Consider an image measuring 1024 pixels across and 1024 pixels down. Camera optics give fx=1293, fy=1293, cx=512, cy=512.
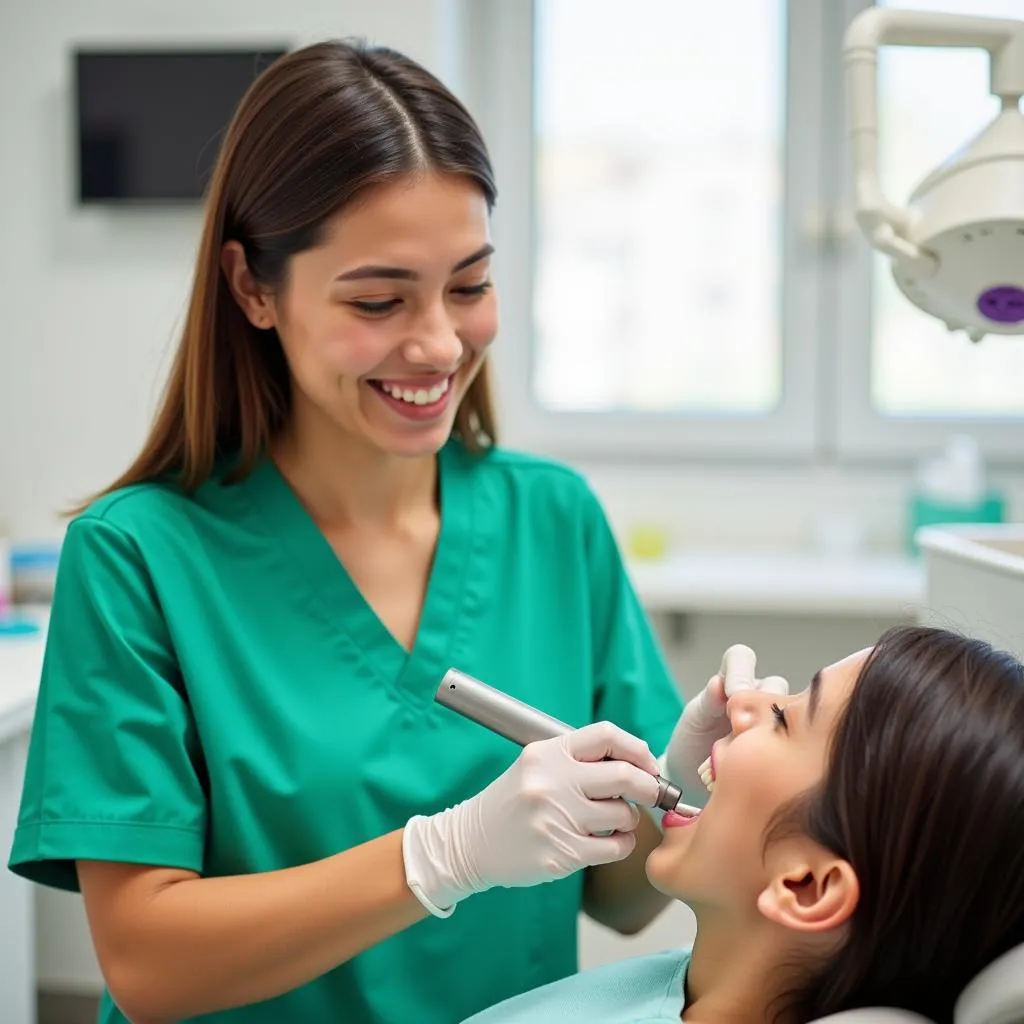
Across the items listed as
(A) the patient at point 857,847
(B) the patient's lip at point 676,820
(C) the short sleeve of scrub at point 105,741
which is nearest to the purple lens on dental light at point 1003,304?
(A) the patient at point 857,847

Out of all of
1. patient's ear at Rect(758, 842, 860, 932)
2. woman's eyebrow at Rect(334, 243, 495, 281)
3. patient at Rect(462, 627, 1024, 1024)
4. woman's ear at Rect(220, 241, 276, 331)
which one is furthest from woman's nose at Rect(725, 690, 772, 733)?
woman's ear at Rect(220, 241, 276, 331)

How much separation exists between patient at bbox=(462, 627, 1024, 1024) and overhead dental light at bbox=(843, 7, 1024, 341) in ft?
0.83

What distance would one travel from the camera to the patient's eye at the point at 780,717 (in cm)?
99

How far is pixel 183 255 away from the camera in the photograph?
2396 mm

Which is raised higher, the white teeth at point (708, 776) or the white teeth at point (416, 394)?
the white teeth at point (416, 394)

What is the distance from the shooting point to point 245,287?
1254 millimetres

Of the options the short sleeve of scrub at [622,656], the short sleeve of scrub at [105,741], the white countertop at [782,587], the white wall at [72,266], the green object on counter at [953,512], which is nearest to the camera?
the short sleeve of scrub at [105,741]

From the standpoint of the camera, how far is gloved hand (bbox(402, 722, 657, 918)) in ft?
3.21

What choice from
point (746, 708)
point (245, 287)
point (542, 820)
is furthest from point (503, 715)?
point (245, 287)

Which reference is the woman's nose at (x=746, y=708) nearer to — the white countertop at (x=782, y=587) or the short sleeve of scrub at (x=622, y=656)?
the short sleeve of scrub at (x=622, y=656)

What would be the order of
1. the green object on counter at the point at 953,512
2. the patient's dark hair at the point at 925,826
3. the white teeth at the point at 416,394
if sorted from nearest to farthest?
the patient's dark hair at the point at 925,826
the white teeth at the point at 416,394
the green object on counter at the point at 953,512

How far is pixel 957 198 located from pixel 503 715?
52 cm

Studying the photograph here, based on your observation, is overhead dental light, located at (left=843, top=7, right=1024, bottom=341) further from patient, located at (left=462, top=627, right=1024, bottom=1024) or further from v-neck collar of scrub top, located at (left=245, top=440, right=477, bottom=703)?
v-neck collar of scrub top, located at (left=245, top=440, right=477, bottom=703)

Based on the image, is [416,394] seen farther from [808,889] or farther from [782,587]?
[782,587]
